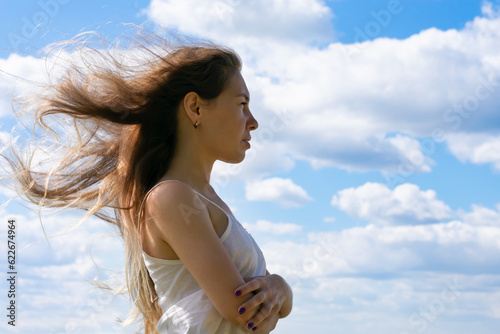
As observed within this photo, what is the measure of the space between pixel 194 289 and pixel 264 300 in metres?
0.35

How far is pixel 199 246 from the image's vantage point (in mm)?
2652

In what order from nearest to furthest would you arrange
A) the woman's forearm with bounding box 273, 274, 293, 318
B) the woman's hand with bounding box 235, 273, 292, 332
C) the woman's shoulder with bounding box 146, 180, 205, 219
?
the woman's hand with bounding box 235, 273, 292, 332
the woman's shoulder with bounding box 146, 180, 205, 219
the woman's forearm with bounding box 273, 274, 293, 318

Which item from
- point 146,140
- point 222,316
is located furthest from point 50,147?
point 222,316

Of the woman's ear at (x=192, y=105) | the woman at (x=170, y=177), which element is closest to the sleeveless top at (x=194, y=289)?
the woman at (x=170, y=177)

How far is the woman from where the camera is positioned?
269 cm

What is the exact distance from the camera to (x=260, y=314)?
2662 millimetres

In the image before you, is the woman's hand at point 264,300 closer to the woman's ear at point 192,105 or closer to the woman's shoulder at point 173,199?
the woman's shoulder at point 173,199

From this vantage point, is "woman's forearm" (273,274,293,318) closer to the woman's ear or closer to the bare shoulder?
the bare shoulder

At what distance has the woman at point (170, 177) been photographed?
2.69 m

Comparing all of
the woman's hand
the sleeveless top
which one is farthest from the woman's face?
the woman's hand

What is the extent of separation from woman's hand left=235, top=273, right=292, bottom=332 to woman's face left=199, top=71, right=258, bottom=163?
0.74m

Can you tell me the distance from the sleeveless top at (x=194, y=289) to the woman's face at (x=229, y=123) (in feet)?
1.28

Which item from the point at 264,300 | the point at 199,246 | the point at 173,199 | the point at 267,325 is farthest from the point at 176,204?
the point at 267,325

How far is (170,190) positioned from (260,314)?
702mm
